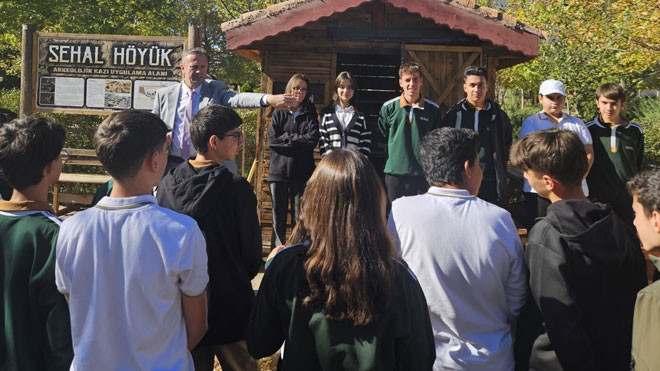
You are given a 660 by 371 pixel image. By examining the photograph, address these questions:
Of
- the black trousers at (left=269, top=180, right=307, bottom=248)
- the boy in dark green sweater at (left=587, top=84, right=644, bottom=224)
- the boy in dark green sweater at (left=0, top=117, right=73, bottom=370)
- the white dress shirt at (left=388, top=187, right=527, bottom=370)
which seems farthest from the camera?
the black trousers at (left=269, top=180, right=307, bottom=248)

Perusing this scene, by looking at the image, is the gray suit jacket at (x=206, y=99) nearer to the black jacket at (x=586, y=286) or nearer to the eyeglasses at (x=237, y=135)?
the eyeglasses at (x=237, y=135)

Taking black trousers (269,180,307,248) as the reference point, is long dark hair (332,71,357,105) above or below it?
above

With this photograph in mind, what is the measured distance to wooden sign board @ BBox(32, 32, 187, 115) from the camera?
7465 mm

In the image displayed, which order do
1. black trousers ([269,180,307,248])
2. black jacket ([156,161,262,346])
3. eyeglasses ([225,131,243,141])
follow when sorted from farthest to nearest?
black trousers ([269,180,307,248]) → eyeglasses ([225,131,243,141]) → black jacket ([156,161,262,346])

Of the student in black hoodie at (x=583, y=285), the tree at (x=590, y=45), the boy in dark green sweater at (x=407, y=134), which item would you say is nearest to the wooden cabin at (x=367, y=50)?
the boy in dark green sweater at (x=407, y=134)

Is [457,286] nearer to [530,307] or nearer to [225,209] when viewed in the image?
[530,307]

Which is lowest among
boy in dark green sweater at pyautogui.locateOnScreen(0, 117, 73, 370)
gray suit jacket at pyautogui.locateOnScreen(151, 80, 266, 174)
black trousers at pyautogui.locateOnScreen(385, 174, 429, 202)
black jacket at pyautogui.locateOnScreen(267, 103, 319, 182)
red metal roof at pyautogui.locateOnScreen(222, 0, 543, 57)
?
boy in dark green sweater at pyautogui.locateOnScreen(0, 117, 73, 370)

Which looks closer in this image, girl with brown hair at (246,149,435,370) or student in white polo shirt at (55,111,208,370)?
girl with brown hair at (246,149,435,370)

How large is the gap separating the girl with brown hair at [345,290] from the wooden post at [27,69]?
24.1 ft

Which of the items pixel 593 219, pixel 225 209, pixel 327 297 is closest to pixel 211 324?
pixel 225 209

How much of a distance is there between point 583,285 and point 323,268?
3.93ft

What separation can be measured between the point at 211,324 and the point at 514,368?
1525 millimetres

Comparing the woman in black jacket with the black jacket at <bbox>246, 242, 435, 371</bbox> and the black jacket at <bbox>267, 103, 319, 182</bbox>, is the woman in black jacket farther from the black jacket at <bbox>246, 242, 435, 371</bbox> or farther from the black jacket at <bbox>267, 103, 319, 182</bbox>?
the black jacket at <bbox>246, 242, 435, 371</bbox>

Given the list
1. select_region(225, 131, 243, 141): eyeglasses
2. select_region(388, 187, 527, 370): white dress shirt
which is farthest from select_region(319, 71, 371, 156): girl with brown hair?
select_region(388, 187, 527, 370): white dress shirt
